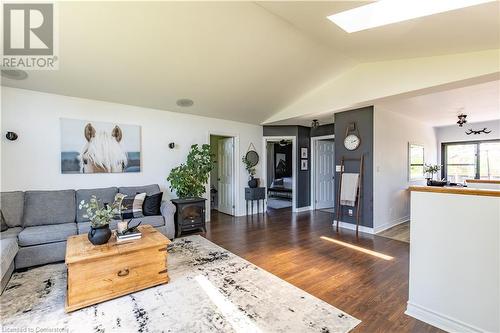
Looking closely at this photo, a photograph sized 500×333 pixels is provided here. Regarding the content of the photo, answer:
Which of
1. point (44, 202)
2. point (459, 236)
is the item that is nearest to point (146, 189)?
point (44, 202)

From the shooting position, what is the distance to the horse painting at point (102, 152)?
382 centimetres

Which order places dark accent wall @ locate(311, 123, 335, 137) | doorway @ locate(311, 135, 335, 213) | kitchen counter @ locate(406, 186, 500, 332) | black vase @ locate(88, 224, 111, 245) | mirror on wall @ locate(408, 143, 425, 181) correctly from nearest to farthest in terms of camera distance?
kitchen counter @ locate(406, 186, 500, 332), black vase @ locate(88, 224, 111, 245), mirror on wall @ locate(408, 143, 425, 181), dark accent wall @ locate(311, 123, 335, 137), doorway @ locate(311, 135, 335, 213)

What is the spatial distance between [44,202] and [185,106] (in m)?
2.64

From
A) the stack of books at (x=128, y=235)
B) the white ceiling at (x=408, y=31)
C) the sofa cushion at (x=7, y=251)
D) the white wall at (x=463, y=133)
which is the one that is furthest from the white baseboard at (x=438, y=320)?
the white wall at (x=463, y=133)

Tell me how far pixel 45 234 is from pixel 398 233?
5440mm

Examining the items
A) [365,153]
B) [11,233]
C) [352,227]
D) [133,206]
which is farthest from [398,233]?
[11,233]

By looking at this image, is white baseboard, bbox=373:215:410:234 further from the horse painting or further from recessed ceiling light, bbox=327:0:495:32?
the horse painting

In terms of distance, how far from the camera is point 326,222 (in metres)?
5.11

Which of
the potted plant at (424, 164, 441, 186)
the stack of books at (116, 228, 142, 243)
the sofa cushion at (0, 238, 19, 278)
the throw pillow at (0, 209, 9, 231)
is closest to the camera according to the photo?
the sofa cushion at (0, 238, 19, 278)

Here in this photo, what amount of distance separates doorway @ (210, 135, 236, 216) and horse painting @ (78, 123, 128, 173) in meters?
2.42

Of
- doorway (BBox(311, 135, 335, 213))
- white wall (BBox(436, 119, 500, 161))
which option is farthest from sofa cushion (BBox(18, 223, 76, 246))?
white wall (BBox(436, 119, 500, 161))

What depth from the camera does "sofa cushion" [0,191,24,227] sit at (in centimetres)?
302

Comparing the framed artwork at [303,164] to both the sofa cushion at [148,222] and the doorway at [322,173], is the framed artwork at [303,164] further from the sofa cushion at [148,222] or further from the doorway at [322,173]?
the sofa cushion at [148,222]

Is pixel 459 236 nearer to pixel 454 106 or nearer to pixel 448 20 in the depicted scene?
pixel 448 20
